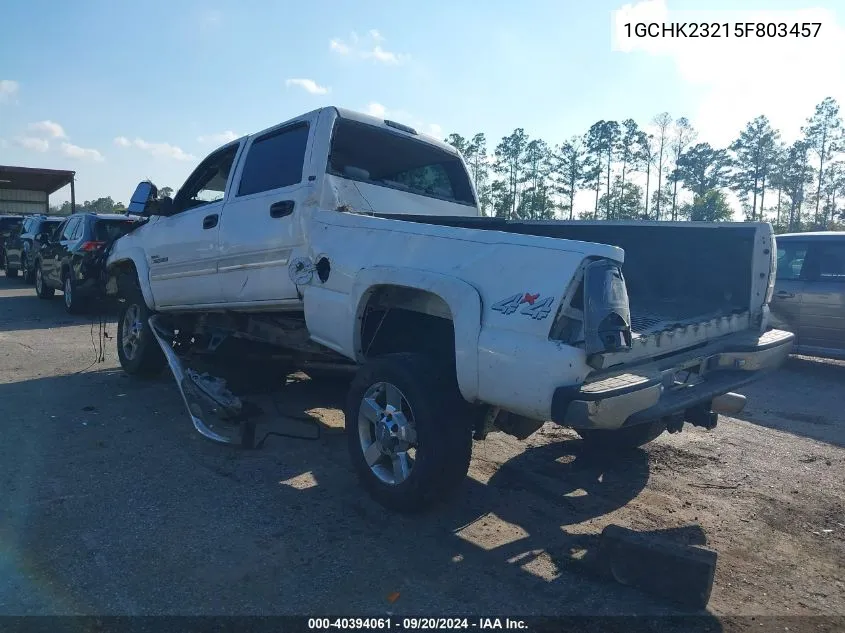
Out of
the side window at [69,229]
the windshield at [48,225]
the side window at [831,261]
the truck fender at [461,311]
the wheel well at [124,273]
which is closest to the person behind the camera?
the truck fender at [461,311]

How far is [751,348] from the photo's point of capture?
3758 millimetres

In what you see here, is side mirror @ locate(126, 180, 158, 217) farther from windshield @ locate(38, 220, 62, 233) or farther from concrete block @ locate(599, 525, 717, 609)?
windshield @ locate(38, 220, 62, 233)

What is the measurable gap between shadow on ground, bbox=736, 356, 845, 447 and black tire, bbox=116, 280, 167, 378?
5.50 m

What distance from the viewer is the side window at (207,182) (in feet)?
18.7

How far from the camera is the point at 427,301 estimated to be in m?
3.56

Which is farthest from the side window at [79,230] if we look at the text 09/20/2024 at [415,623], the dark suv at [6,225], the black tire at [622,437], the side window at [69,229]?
the text 09/20/2024 at [415,623]

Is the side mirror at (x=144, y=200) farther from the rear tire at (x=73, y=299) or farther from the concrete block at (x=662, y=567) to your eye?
the rear tire at (x=73, y=299)

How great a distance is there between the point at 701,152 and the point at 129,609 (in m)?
44.4

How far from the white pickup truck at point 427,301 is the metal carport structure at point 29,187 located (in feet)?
95.0

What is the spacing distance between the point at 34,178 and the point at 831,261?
35.7 meters

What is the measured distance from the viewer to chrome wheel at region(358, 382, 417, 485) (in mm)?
3535

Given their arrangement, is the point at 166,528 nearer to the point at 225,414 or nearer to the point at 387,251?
the point at 225,414

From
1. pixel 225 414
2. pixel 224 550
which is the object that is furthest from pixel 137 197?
pixel 224 550

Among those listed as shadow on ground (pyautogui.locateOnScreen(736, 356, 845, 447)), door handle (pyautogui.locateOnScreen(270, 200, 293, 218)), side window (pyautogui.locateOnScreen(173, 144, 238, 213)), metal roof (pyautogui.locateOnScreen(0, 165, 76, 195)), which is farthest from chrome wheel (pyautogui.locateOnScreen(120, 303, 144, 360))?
metal roof (pyautogui.locateOnScreen(0, 165, 76, 195))
